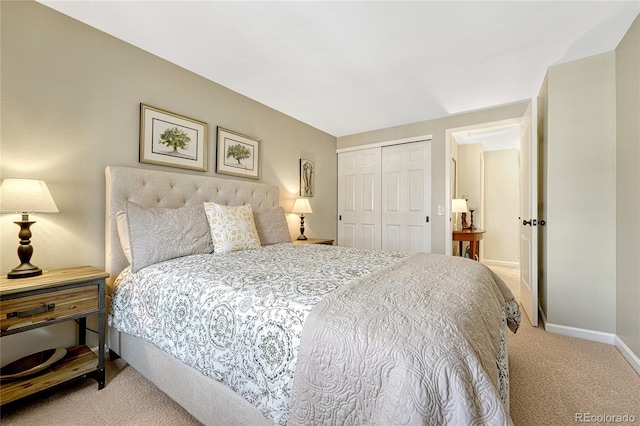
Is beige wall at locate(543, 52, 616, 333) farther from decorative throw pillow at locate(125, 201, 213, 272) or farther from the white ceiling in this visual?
decorative throw pillow at locate(125, 201, 213, 272)

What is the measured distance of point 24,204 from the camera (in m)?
1.51

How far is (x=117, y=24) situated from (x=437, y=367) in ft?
9.20

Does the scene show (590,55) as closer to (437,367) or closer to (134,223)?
(437,367)

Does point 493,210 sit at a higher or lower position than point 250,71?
lower

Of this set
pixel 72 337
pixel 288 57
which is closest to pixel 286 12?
pixel 288 57

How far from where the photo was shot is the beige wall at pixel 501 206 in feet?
17.6

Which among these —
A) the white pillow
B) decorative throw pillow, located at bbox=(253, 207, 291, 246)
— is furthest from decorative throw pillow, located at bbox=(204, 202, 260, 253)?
the white pillow

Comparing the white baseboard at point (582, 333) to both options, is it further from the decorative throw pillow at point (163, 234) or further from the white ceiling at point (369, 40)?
the decorative throw pillow at point (163, 234)

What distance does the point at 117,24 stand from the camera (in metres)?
2.00

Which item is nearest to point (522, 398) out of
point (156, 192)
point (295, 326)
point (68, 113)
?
point (295, 326)

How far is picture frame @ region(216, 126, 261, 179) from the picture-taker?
2.92m

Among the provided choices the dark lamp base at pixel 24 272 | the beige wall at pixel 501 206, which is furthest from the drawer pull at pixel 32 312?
the beige wall at pixel 501 206

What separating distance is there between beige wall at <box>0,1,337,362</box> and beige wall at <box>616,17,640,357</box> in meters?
3.55

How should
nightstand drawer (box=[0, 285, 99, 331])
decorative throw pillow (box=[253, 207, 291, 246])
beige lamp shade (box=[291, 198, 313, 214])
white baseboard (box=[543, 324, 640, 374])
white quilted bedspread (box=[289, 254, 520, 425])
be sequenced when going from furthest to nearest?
beige lamp shade (box=[291, 198, 313, 214])
decorative throw pillow (box=[253, 207, 291, 246])
white baseboard (box=[543, 324, 640, 374])
nightstand drawer (box=[0, 285, 99, 331])
white quilted bedspread (box=[289, 254, 520, 425])
